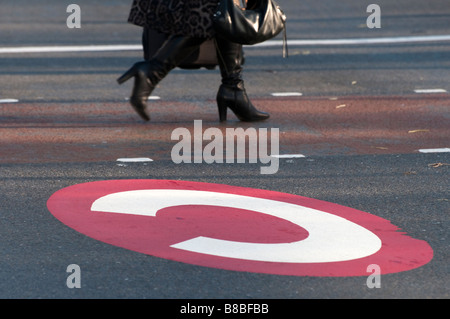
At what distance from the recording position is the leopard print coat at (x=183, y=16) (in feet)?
22.6

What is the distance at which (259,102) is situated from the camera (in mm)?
8461

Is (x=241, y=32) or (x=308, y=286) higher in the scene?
(x=241, y=32)

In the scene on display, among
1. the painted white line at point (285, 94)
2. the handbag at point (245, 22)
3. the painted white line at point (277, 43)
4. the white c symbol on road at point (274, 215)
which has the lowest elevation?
the white c symbol on road at point (274, 215)

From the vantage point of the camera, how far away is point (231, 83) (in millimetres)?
7309

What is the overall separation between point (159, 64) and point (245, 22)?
781mm

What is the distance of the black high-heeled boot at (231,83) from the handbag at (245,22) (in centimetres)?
37

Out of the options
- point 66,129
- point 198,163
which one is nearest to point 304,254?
point 198,163

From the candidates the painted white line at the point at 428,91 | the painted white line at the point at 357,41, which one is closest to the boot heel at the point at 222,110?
the painted white line at the point at 428,91

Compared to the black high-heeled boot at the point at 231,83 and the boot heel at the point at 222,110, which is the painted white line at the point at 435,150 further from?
the boot heel at the point at 222,110

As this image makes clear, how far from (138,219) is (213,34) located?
94.2 inches

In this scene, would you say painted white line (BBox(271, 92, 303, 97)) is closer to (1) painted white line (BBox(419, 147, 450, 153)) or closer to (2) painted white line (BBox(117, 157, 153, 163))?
(1) painted white line (BBox(419, 147, 450, 153))

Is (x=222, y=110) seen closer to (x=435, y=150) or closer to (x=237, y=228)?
(x=435, y=150)

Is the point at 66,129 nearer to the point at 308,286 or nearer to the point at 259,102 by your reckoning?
A: the point at 259,102

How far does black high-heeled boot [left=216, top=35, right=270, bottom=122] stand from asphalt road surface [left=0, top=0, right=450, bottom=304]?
141mm
